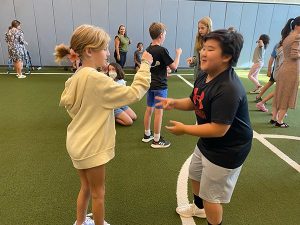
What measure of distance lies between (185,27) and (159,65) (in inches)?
266

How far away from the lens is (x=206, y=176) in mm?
1812

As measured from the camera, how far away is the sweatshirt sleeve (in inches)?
63.6

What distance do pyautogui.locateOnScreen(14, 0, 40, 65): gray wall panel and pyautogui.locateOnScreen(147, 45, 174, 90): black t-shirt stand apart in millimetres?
7185

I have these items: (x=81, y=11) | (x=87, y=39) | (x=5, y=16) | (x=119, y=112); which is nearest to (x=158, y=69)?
(x=119, y=112)

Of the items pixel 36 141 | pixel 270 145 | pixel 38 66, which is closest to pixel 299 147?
pixel 270 145

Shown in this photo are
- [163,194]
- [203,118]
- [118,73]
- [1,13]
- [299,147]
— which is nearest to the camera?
[203,118]

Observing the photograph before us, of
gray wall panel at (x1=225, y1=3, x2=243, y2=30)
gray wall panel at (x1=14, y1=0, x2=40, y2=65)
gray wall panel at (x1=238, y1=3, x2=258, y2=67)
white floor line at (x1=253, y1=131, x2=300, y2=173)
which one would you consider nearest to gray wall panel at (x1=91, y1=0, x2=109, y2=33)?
gray wall panel at (x1=14, y1=0, x2=40, y2=65)

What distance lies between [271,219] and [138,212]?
122 centimetres

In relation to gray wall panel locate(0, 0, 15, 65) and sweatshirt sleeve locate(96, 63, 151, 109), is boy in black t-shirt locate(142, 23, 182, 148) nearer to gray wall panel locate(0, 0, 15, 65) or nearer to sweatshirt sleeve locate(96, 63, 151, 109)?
sweatshirt sleeve locate(96, 63, 151, 109)

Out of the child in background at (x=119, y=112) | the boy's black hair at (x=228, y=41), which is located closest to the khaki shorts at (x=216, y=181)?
the boy's black hair at (x=228, y=41)

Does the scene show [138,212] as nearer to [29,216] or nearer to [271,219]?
[29,216]

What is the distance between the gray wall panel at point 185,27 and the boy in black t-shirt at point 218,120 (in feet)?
27.2

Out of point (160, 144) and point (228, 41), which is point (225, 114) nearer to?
point (228, 41)

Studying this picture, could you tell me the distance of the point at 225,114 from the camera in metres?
1.54
